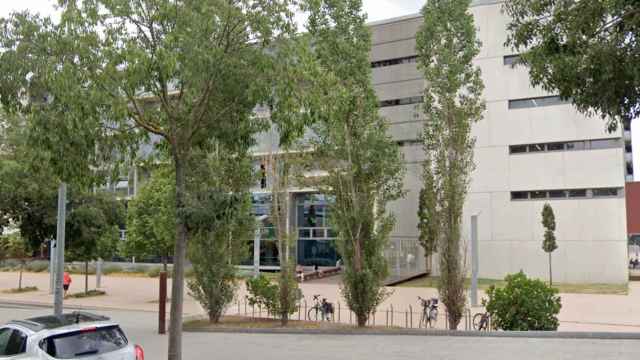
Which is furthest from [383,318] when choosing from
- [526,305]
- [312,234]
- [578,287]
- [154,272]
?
[154,272]

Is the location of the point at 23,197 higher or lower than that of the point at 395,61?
lower

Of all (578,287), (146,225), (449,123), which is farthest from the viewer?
(578,287)

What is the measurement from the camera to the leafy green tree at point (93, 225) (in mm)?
22562

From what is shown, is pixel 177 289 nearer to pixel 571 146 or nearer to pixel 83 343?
pixel 83 343

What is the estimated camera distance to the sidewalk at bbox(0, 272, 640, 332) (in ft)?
65.8

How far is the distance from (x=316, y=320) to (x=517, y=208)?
21248 millimetres

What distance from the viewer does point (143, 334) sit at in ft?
58.0

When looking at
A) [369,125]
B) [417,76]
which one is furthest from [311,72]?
[417,76]

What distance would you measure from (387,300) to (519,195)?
44.8ft

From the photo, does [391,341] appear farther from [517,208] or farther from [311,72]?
[517,208]

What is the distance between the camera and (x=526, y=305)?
15055mm

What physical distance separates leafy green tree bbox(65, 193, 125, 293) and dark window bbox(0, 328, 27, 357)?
13.5m

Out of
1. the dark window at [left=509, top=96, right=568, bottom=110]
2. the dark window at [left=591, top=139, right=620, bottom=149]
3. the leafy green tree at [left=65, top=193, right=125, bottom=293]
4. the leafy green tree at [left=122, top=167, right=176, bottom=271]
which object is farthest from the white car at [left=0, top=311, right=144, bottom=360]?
the dark window at [left=591, top=139, right=620, bottom=149]

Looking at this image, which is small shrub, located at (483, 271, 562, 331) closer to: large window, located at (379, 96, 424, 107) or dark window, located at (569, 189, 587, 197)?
dark window, located at (569, 189, 587, 197)
